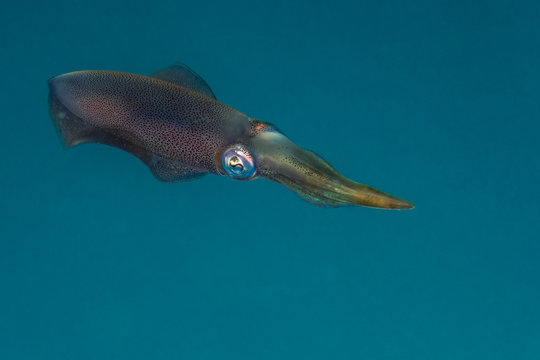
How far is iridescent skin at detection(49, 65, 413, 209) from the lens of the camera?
856mm

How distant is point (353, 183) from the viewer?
2.65 ft

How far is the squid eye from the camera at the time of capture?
2.84 ft

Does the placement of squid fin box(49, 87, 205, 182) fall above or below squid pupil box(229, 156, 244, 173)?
below

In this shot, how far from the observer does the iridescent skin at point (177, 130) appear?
86 cm

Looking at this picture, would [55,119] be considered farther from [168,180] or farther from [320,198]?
[320,198]

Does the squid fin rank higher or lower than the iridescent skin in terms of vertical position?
lower

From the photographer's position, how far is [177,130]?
0.88 m

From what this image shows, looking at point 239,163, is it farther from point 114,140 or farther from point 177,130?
point 114,140

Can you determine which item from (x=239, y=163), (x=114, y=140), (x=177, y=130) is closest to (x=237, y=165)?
(x=239, y=163)

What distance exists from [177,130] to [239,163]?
12 centimetres

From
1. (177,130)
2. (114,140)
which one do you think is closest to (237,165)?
(177,130)

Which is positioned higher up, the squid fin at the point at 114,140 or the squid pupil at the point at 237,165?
the squid pupil at the point at 237,165

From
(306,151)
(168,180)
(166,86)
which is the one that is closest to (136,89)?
(166,86)

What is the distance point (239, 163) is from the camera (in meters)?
0.86
